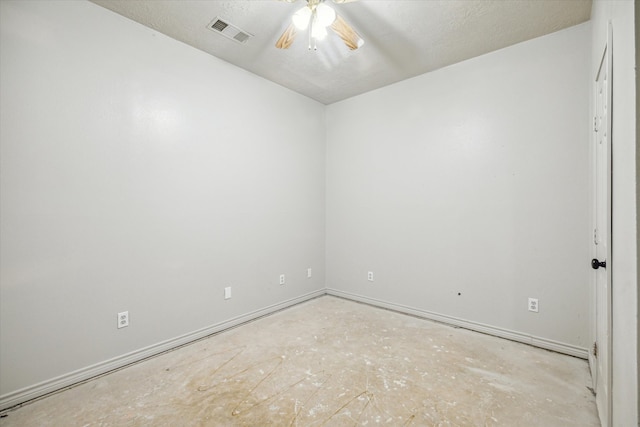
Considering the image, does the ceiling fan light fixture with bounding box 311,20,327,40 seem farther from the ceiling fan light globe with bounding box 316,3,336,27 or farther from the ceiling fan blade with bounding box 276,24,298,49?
the ceiling fan blade with bounding box 276,24,298,49

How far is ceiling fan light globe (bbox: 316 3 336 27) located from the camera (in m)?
1.82

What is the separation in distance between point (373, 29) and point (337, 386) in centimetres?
273

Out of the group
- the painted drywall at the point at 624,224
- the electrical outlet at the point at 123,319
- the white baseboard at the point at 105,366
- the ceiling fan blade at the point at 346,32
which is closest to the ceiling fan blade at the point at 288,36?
the ceiling fan blade at the point at 346,32

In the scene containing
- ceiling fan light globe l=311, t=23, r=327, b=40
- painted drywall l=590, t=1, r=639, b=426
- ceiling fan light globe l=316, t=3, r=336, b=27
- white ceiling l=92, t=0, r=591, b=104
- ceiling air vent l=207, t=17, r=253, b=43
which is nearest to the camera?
painted drywall l=590, t=1, r=639, b=426

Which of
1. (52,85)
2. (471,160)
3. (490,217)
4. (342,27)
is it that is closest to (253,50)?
(342,27)

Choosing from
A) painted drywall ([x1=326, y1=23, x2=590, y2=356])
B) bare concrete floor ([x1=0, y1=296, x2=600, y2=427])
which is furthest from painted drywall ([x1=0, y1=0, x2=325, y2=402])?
painted drywall ([x1=326, y1=23, x2=590, y2=356])

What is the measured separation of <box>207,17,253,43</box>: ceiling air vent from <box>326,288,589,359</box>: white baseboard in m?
3.13

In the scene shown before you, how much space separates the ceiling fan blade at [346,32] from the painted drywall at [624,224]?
1.37 meters

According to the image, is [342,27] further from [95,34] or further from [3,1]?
[3,1]

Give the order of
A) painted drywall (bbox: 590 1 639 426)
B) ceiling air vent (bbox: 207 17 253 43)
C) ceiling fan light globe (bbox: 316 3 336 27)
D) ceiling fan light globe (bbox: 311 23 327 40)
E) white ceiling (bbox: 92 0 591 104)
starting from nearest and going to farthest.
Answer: painted drywall (bbox: 590 1 639 426) → ceiling fan light globe (bbox: 316 3 336 27) → ceiling fan light globe (bbox: 311 23 327 40) → white ceiling (bbox: 92 0 591 104) → ceiling air vent (bbox: 207 17 253 43)

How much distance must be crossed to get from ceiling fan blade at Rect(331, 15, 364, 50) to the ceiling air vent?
0.88m

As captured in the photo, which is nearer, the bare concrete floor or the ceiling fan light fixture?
the bare concrete floor

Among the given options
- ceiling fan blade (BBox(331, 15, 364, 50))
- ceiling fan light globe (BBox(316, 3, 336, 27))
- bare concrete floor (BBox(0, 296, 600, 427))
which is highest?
ceiling fan blade (BBox(331, 15, 364, 50))

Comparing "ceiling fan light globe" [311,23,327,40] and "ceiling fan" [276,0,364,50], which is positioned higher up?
"ceiling fan" [276,0,364,50]
